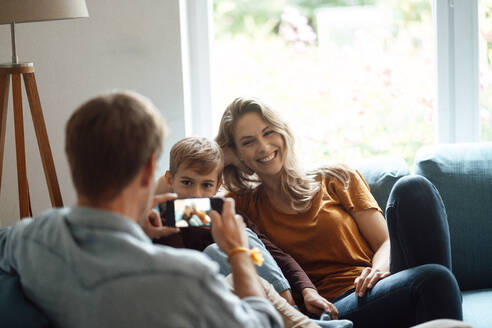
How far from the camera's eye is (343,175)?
7.20ft

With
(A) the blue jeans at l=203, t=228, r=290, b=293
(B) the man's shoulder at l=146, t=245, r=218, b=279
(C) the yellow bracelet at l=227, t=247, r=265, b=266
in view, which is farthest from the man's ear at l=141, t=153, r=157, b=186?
(A) the blue jeans at l=203, t=228, r=290, b=293

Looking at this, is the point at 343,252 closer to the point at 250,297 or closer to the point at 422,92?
the point at 250,297

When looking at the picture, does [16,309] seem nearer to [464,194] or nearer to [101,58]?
[101,58]

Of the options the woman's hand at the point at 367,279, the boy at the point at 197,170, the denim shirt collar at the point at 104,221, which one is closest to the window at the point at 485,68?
the woman's hand at the point at 367,279

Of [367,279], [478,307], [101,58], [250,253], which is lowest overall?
[478,307]

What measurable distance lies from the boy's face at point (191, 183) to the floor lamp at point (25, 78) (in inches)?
19.4

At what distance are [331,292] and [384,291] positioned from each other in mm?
285

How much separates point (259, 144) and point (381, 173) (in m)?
0.57

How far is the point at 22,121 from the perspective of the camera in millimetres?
2119

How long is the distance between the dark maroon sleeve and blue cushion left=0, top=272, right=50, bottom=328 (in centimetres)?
99

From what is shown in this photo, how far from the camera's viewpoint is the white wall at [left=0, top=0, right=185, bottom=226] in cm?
253

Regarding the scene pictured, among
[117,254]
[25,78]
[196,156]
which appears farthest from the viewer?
[25,78]

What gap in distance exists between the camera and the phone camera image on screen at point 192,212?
157 centimetres

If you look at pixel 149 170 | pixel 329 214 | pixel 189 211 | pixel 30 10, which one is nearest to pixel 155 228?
pixel 189 211
